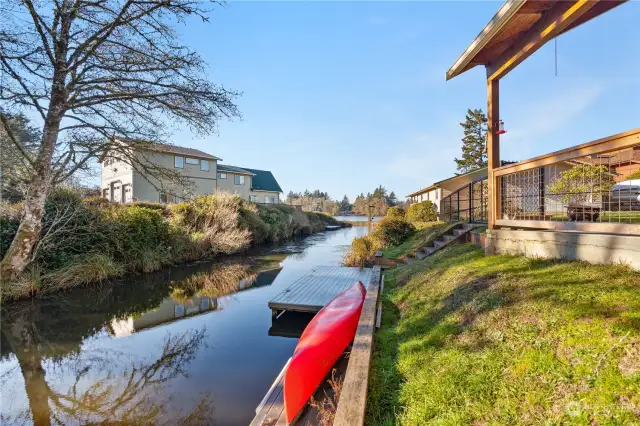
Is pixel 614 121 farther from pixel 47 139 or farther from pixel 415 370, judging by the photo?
pixel 47 139

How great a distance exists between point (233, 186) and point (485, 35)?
103 feet

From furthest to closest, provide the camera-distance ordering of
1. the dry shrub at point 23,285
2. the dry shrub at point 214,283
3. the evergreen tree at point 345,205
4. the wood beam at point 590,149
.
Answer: the evergreen tree at point 345,205 → the dry shrub at point 214,283 → the dry shrub at point 23,285 → the wood beam at point 590,149

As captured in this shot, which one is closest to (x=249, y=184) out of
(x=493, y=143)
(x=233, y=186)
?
(x=233, y=186)

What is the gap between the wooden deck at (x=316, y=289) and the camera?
23.8 ft

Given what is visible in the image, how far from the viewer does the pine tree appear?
41.1 metres

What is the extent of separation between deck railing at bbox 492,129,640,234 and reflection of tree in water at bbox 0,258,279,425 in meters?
6.02

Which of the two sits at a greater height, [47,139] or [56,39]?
[56,39]

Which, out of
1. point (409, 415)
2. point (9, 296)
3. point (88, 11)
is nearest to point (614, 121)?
Result: point (409, 415)

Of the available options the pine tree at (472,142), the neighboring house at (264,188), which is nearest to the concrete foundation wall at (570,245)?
the neighboring house at (264,188)

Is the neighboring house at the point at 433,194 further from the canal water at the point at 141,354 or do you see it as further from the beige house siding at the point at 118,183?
the beige house siding at the point at 118,183

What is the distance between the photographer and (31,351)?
6051 millimetres

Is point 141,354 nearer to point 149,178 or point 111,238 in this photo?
point 111,238

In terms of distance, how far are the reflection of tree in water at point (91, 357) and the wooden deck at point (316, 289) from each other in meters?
2.10

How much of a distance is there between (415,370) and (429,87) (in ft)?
38.4
